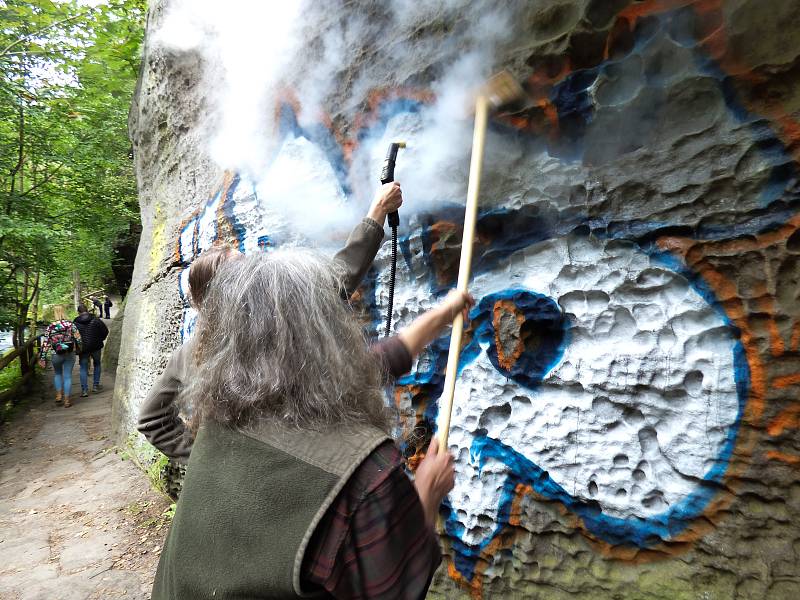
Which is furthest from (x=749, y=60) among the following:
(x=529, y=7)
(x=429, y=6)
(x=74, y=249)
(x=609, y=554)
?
(x=74, y=249)

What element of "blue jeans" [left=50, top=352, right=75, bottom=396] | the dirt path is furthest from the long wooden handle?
"blue jeans" [left=50, top=352, right=75, bottom=396]

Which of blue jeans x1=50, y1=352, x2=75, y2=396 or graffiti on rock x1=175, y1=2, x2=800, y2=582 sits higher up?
graffiti on rock x1=175, y1=2, x2=800, y2=582

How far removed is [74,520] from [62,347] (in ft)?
12.2

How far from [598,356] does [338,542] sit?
3.77 feet

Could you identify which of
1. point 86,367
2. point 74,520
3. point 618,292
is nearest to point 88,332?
point 86,367

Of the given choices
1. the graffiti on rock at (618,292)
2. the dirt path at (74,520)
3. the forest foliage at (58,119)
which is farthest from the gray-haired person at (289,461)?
the forest foliage at (58,119)

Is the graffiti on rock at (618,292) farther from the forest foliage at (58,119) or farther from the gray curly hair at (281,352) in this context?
the forest foliage at (58,119)

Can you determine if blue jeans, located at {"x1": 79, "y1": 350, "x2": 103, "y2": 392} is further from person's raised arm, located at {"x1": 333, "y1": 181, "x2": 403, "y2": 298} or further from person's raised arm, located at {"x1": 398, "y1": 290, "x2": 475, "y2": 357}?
person's raised arm, located at {"x1": 398, "y1": 290, "x2": 475, "y2": 357}

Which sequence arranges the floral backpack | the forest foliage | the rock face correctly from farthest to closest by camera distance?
the floral backpack < the forest foliage < the rock face

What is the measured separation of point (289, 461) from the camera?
90 cm

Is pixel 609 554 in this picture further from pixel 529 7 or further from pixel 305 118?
pixel 305 118

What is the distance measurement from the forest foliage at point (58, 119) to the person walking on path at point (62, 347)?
0.99 metres

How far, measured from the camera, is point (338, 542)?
0.85 metres

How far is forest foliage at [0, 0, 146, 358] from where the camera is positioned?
Result: 591 cm
